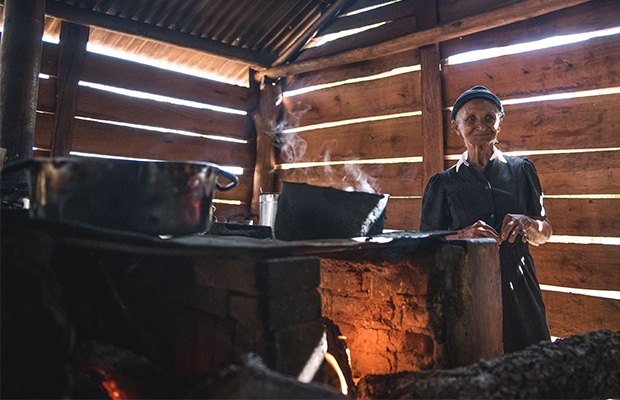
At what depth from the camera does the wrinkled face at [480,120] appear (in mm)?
3322

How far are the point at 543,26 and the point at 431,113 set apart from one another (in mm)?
1367

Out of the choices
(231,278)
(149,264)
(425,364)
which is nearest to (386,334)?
(425,364)

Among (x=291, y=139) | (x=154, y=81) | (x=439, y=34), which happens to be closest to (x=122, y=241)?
(x=439, y=34)

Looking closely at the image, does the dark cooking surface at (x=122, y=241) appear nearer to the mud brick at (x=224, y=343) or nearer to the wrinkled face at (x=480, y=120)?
the mud brick at (x=224, y=343)

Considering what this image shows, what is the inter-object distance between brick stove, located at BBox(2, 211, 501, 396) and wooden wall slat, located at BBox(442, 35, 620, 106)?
2442mm

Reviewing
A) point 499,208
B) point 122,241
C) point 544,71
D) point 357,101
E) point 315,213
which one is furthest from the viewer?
point 357,101

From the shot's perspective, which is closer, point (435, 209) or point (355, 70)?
point (435, 209)

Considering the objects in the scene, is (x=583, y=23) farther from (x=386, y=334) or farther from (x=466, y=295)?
(x=386, y=334)

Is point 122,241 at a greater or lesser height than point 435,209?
lesser

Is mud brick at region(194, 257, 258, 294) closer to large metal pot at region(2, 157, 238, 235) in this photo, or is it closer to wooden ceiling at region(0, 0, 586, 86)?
large metal pot at region(2, 157, 238, 235)

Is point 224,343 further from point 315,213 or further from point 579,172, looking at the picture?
point 579,172

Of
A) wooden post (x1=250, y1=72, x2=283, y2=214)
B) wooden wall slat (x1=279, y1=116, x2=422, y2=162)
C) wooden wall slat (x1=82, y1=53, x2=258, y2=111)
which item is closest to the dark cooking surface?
wooden wall slat (x1=279, y1=116, x2=422, y2=162)

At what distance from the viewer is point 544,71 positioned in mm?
4262

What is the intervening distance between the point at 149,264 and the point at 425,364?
1607 millimetres
